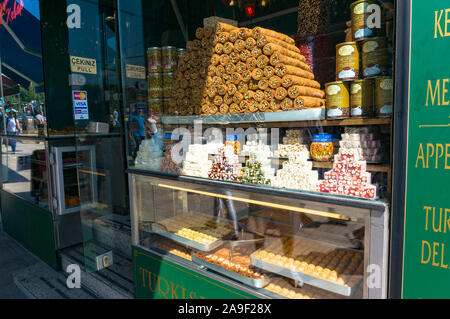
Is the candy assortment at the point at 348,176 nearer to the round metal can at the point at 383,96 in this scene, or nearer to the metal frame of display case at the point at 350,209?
the metal frame of display case at the point at 350,209

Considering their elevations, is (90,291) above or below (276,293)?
below

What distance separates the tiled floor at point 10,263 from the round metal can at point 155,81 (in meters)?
2.75

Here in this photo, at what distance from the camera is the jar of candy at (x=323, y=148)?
189 centimetres

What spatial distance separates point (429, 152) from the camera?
4.40 ft

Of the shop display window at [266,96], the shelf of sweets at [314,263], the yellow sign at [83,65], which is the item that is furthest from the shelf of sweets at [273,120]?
the yellow sign at [83,65]

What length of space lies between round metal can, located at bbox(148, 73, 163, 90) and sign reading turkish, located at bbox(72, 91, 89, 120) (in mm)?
961

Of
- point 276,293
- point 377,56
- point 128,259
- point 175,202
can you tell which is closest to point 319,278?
point 276,293

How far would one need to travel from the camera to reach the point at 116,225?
3812 millimetres

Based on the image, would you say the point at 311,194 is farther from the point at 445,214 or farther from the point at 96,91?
the point at 96,91

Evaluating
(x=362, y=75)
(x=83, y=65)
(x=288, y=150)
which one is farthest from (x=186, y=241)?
(x=83, y=65)

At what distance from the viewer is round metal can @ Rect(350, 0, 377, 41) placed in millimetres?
1684

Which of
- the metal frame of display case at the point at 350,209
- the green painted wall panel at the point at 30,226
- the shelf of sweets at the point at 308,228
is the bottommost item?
the green painted wall panel at the point at 30,226

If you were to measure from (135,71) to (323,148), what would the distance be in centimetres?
204
